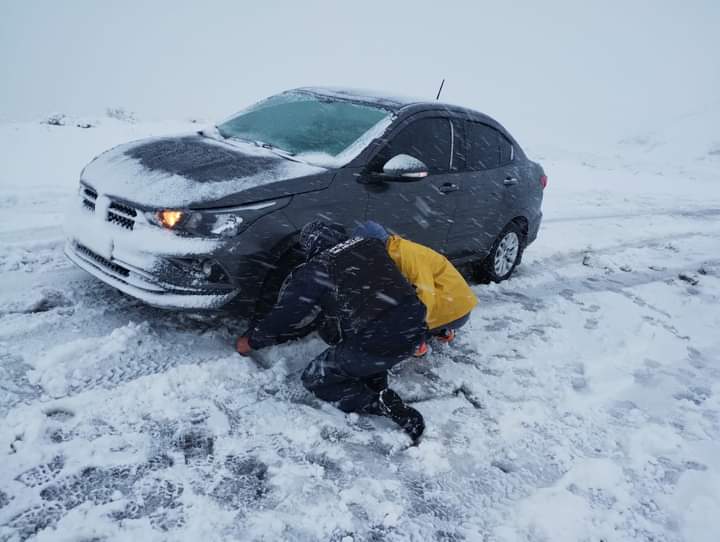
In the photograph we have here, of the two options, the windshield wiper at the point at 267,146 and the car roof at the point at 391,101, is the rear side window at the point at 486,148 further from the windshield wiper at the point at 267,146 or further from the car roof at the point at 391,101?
the windshield wiper at the point at 267,146

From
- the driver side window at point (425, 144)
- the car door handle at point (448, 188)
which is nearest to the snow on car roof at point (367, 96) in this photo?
the driver side window at point (425, 144)

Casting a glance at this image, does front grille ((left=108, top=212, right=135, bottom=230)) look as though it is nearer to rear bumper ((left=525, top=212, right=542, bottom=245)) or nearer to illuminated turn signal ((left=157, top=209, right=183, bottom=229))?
illuminated turn signal ((left=157, top=209, right=183, bottom=229))

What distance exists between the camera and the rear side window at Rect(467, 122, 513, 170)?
15.5 ft

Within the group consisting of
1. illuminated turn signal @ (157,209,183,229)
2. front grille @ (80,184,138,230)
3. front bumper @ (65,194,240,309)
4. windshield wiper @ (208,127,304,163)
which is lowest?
front bumper @ (65,194,240,309)

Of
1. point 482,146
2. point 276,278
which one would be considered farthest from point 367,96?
point 276,278

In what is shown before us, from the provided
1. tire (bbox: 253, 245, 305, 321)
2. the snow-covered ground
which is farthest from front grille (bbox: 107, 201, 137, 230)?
tire (bbox: 253, 245, 305, 321)

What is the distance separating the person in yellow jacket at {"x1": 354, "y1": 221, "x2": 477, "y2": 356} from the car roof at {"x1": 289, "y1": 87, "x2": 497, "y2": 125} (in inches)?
56.6

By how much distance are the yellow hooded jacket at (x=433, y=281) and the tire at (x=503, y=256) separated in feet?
7.07

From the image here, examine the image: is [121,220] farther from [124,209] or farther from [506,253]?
[506,253]

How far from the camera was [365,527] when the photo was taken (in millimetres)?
2264

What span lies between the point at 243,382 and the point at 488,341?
2.02 m

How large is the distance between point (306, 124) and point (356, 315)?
197 centimetres

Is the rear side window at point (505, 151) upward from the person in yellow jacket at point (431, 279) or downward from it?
upward

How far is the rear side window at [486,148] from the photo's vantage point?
187 inches
